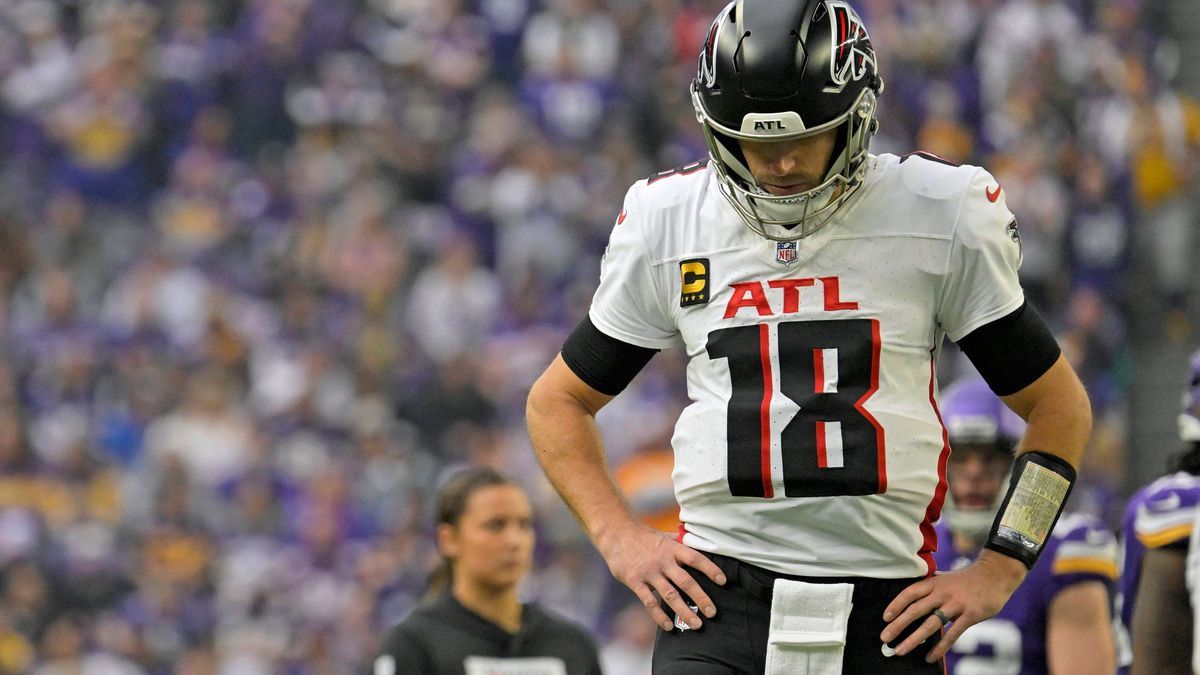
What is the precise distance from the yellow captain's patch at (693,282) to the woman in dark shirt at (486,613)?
7.83ft

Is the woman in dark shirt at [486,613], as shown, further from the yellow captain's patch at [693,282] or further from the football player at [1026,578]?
the yellow captain's patch at [693,282]

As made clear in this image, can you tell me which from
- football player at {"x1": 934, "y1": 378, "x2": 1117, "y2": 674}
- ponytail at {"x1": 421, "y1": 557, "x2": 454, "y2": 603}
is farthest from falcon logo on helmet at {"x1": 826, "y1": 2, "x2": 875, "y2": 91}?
ponytail at {"x1": 421, "y1": 557, "x2": 454, "y2": 603}

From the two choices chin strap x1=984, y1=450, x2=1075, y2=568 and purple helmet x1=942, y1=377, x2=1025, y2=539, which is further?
purple helmet x1=942, y1=377, x2=1025, y2=539

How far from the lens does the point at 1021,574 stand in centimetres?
344

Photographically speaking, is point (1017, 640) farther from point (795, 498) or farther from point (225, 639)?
point (225, 639)

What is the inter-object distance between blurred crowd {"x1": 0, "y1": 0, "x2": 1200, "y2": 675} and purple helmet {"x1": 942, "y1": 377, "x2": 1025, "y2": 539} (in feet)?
16.6

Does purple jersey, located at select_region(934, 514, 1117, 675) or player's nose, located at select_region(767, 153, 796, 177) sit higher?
player's nose, located at select_region(767, 153, 796, 177)

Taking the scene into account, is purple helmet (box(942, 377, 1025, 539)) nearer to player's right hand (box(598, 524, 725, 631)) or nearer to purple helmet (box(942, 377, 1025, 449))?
purple helmet (box(942, 377, 1025, 449))

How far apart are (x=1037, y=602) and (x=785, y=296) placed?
207cm

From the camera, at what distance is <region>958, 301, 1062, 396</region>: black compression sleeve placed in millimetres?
3432

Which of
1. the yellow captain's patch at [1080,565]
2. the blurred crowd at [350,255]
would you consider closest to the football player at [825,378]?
the yellow captain's patch at [1080,565]

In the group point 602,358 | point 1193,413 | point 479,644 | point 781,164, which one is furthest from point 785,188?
point 479,644

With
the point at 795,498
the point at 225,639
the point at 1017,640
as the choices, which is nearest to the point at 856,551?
the point at 795,498

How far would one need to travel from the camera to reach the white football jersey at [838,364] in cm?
335
